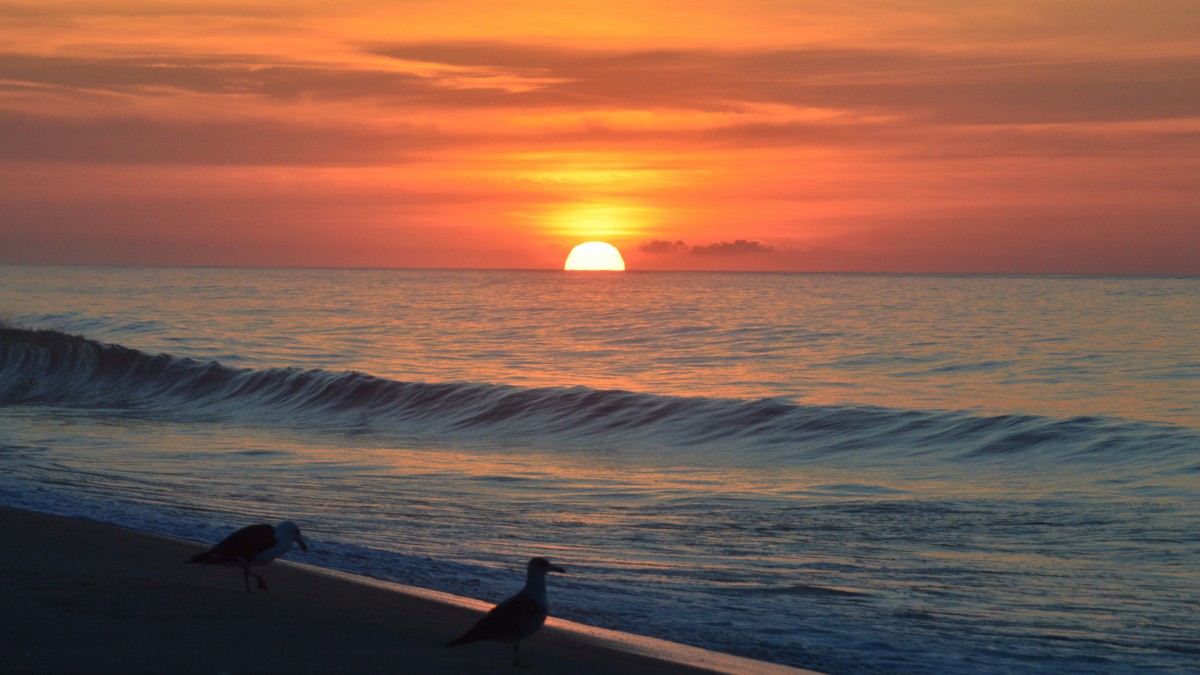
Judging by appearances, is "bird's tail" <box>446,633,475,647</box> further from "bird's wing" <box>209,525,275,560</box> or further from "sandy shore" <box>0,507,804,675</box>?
"bird's wing" <box>209,525,275,560</box>

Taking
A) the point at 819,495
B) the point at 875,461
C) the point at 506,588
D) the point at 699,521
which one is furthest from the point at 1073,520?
the point at 506,588

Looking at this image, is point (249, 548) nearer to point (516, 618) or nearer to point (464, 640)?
point (464, 640)

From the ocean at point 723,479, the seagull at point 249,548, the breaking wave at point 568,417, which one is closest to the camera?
the seagull at point 249,548

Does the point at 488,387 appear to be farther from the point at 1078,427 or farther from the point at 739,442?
the point at 1078,427

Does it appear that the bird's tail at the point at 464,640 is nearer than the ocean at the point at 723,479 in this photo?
Yes

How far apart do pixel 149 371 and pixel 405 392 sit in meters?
11.1

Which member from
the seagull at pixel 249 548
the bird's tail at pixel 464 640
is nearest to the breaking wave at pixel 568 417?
the seagull at pixel 249 548

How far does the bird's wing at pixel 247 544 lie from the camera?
7.14m

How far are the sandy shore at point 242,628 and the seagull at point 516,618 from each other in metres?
0.25

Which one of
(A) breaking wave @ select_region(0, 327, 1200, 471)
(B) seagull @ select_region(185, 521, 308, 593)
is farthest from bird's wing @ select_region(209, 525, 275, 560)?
(A) breaking wave @ select_region(0, 327, 1200, 471)

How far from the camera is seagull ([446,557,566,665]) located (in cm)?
582

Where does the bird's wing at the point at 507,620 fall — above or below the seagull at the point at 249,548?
below

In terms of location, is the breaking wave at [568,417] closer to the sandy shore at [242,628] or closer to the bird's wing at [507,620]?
the sandy shore at [242,628]

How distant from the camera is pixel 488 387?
26047 millimetres
